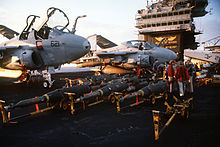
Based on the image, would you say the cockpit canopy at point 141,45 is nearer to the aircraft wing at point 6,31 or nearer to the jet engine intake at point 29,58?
the jet engine intake at point 29,58

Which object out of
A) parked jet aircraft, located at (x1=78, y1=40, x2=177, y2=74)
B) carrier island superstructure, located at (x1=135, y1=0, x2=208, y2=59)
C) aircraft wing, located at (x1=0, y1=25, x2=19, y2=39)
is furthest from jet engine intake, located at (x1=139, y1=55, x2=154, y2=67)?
carrier island superstructure, located at (x1=135, y1=0, x2=208, y2=59)

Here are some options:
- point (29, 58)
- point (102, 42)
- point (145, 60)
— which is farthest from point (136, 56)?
point (102, 42)

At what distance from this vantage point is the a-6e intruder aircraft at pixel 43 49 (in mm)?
8648

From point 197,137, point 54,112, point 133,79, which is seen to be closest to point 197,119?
point 197,137

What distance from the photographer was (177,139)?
10.3 ft

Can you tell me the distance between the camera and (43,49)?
29.0 feet

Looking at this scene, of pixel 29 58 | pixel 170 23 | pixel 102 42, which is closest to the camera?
pixel 29 58

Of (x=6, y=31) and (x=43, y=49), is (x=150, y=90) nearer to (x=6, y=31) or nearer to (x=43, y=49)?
(x=43, y=49)

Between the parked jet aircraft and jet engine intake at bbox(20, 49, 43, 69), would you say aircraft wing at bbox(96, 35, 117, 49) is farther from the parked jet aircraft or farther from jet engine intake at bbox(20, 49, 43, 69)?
jet engine intake at bbox(20, 49, 43, 69)

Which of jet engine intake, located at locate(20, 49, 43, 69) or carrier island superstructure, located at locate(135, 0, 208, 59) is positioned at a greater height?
carrier island superstructure, located at locate(135, 0, 208, 59)

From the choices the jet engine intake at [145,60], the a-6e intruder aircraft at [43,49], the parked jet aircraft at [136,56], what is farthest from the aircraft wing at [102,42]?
the a-6e intruder aircraft at [43,49]

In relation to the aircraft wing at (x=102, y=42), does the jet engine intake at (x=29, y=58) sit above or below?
below

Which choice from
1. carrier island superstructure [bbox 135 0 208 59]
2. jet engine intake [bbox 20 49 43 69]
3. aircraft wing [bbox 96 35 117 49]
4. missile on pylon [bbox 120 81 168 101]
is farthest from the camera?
carrier island superstructure [bbox 135 0 208 59]

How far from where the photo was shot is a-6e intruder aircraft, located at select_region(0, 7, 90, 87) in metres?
8.65
